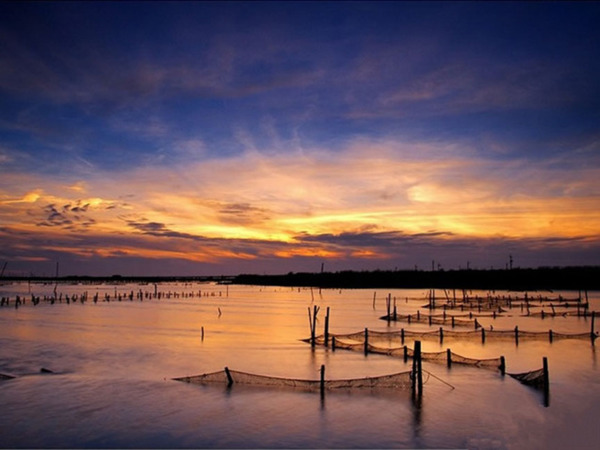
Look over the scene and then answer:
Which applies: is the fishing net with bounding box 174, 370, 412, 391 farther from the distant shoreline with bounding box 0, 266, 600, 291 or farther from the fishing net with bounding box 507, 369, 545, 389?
the distant shoreline with bounding box 0, 266, 600, 291

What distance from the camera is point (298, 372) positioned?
25000mm

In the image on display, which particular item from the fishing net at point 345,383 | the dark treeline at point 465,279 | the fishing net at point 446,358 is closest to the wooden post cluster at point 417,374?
the fishing net at point 345,383

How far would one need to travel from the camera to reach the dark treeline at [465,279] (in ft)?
407

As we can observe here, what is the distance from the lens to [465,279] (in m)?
143

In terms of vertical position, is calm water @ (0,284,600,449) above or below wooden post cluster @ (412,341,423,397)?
below

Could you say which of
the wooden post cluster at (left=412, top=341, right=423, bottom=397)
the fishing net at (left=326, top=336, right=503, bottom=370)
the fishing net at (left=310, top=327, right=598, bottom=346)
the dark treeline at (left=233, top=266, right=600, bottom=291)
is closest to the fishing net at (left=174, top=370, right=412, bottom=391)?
the wooden post cluster at (left=412, top=341, right=423, bottom=397)

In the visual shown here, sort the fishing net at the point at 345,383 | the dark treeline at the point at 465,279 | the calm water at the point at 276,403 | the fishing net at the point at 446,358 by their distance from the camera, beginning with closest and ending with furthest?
1. the calm water at the point at 276,403
2. the fishing net at the point at 345,383
3. the fishing net at the point at 446,358
4. the dark treeline at the point at 465,279

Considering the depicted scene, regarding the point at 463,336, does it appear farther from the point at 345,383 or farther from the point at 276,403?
the point at 276,403

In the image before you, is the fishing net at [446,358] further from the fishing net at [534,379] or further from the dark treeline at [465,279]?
the dark treeline at [465,279]

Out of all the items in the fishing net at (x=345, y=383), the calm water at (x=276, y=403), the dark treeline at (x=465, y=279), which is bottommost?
the calm water at (x=276, y=403)

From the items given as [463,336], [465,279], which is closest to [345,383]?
[463,336]

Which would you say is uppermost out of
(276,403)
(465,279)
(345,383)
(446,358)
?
(465,279)

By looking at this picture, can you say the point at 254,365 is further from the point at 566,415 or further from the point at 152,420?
the point at 566,415

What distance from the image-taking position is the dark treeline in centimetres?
12406
